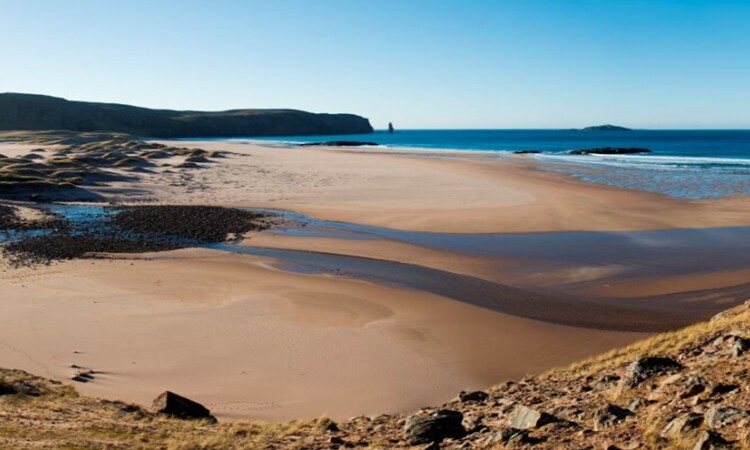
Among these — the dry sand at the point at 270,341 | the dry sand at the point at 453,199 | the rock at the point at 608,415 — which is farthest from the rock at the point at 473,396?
the dry sand at the point at 453,199

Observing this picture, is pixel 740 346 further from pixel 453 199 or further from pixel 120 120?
pixel 120 120

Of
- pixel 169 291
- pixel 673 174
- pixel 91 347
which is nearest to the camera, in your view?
pixel 91 347

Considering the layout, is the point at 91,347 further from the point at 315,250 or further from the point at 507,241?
the point at 507,241

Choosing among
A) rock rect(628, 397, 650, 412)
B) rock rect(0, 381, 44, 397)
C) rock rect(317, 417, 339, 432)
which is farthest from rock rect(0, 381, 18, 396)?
rock rect(628, 397, 650, 412)

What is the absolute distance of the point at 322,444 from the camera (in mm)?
8094

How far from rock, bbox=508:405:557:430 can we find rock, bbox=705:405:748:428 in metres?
1.71

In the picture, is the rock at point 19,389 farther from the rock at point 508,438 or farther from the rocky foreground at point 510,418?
the rock at point 508,438

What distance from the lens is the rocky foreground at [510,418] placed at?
269 inches

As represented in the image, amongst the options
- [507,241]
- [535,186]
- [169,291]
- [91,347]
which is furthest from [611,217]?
[91,347]

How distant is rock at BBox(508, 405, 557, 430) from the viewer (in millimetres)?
7484

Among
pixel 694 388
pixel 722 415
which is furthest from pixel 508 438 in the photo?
pixel 694 388

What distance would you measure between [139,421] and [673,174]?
51391mm

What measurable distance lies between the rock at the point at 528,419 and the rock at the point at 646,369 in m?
1.59

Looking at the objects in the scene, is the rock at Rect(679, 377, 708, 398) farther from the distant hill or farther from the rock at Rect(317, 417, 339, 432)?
the distant hill
